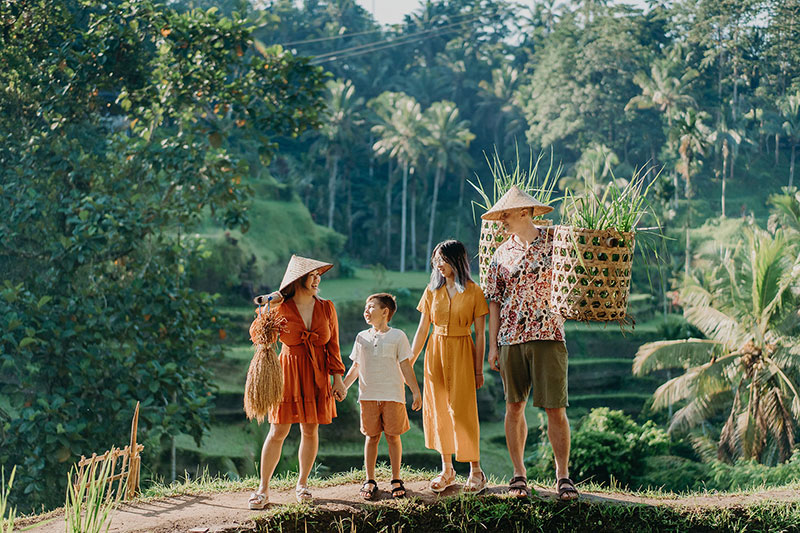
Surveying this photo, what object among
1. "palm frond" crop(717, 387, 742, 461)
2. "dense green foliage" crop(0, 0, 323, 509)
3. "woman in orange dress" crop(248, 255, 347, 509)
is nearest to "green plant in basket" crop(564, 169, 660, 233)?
"woman in orange dress" crop(248, 255, 347, 509)

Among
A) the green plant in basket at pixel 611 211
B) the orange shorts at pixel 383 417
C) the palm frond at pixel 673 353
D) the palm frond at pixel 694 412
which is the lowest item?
the palm frond at pixel 694 412

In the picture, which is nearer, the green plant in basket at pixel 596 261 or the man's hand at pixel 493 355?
the green plant in basket at pixel 596 261

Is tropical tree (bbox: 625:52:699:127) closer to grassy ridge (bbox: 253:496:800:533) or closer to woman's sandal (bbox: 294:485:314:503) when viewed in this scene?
grassy ridge (bbox: 253:496:800:533)

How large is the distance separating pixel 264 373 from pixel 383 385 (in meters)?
0.72

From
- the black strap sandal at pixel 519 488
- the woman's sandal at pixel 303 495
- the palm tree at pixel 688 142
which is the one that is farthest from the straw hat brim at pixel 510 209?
the palm tree at pixel 688 142

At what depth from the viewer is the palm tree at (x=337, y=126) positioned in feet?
127

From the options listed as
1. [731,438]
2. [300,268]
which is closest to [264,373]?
[300,268]

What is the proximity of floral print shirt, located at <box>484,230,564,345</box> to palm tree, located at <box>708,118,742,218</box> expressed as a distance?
32356 mm

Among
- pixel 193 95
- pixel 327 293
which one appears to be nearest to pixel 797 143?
pixel 327 293

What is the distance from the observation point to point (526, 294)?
4.68 m

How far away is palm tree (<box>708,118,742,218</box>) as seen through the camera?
34572 millimetres

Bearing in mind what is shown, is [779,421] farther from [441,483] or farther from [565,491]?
[441,483]

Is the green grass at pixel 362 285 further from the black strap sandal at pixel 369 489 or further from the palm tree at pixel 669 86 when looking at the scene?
the black strap sandal at pixel 369 489

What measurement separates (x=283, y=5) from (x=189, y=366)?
38226 mm
